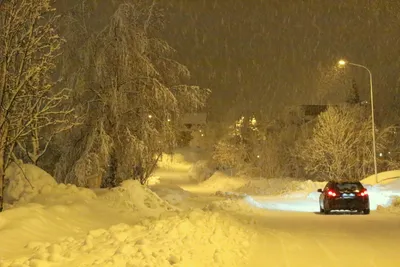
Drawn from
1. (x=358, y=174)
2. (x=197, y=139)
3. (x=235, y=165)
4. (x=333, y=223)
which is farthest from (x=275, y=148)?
(x=197, y=139)

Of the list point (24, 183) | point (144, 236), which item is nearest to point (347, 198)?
point (24, 183)

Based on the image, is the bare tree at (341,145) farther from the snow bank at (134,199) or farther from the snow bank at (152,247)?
the snow bank at (152,247)

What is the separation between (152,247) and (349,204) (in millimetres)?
16034

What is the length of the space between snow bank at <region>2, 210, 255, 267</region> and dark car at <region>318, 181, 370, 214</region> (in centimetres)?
1164

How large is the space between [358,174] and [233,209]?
29388 mm

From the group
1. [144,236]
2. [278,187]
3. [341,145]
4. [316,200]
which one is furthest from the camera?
[278,187]

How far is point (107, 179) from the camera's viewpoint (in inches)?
1016

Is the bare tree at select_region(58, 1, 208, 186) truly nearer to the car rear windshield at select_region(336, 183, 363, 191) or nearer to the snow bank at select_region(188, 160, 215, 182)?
the car rear windshield at select_region(336, 183, 363, 191)

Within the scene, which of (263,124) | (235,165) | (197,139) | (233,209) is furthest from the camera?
(197,139)

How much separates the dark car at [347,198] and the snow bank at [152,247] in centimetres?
1164

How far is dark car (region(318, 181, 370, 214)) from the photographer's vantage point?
23.4m

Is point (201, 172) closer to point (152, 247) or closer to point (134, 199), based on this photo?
point (134, 199)

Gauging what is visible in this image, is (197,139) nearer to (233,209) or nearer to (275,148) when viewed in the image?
(275,148)

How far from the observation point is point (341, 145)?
161 feet
